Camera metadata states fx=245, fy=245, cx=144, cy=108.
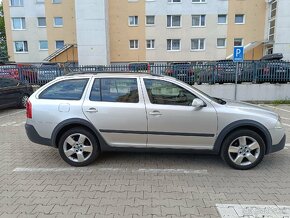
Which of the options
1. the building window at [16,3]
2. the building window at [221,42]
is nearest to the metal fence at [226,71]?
the building window at [221,42]

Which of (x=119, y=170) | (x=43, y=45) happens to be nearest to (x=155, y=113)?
Answer: (x=119, y=170)

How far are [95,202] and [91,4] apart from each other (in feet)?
81.7

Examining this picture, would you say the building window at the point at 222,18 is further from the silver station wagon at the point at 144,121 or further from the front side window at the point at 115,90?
the front side window at the point at 115,90

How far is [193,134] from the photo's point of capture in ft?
13.0

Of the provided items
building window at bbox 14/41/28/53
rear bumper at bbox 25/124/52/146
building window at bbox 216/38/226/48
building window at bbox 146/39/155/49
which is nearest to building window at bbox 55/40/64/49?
building window at bbox 14/41/28/53

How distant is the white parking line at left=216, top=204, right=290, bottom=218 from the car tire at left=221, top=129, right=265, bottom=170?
1.08m

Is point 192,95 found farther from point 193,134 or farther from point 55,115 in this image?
point 55,115

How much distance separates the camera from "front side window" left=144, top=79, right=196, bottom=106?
402cm

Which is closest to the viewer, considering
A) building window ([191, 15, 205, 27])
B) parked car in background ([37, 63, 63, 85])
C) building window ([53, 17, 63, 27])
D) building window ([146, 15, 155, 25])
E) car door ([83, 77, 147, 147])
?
car door ([83, 77, 147, 147])

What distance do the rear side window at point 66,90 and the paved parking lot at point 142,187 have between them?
1.19 meters

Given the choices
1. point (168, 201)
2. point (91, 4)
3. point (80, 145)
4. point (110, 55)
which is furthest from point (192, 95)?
point (110, 55)

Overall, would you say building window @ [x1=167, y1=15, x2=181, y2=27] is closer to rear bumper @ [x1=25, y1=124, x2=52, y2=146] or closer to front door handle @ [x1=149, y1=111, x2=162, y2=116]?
front door handle @ [x1=149, y1=111, x2=162, y2=116]

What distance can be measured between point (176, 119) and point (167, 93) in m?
0.47

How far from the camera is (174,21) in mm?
27969
